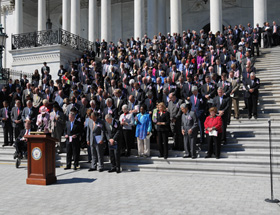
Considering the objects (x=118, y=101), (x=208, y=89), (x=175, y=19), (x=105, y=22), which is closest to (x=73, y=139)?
(x=118, y=101)

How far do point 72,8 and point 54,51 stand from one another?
9.17 m

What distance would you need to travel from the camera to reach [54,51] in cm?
2148

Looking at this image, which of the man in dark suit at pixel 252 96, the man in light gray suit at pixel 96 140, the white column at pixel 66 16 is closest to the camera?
the man in light gray suit at pixel 96 140

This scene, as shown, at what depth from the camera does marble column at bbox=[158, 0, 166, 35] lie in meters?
30.5

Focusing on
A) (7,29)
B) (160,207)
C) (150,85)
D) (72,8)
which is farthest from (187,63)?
(7,29)

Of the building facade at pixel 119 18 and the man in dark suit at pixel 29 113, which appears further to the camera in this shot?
the building facade at pixel 119 18

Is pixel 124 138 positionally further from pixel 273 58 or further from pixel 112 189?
pixel 273 58

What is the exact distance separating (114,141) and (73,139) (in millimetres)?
1452

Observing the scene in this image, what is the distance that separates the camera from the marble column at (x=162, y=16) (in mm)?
→ 30513

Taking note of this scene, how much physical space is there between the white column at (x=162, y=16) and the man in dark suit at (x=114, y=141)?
866 inches

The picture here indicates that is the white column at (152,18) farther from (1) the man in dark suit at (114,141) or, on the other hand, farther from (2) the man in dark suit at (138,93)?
(1) the man in dark suit at (114,141)

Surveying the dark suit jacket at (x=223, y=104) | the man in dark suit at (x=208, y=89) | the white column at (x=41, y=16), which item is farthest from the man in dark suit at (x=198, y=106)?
the white column at (x=41, y=16)

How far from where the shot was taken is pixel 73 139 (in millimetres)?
10352

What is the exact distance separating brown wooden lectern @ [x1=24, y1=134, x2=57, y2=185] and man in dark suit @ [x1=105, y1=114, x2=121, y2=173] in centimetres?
191
